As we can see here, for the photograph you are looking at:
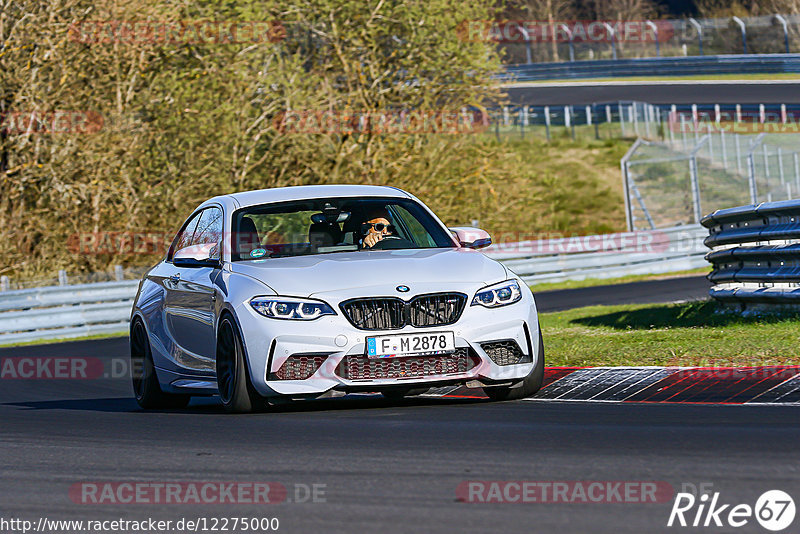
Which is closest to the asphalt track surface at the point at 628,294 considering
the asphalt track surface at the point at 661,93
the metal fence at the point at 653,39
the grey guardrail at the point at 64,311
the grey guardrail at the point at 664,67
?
the grey guardrail at the point at 64,311

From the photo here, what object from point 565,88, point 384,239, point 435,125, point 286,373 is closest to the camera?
point 286,373

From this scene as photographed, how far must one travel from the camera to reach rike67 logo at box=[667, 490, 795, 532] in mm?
4832

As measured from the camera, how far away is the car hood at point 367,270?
8617 millimetres

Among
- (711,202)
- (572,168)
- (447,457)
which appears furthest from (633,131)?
(447,457)

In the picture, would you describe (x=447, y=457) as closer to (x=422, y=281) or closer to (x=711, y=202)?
(x=422, y=281)

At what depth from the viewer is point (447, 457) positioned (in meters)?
6.49

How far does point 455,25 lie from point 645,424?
25.9m

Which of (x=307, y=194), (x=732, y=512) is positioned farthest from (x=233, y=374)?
(x=732, y=512)

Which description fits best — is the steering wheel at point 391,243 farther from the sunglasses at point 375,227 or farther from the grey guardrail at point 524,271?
the grey guardrail at point 524,271

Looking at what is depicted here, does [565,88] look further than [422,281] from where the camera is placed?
Yes

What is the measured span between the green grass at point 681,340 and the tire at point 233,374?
122 inches

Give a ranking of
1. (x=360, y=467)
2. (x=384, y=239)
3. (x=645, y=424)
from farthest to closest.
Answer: (x=384, y=239) → (x=645, y=424) → (x=360, y=467)

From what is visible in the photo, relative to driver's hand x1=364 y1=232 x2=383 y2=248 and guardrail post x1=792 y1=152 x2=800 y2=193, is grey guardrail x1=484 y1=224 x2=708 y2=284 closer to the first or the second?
guardrail post x1=792 y1=152 x2=800 y2=193

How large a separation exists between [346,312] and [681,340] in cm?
396
